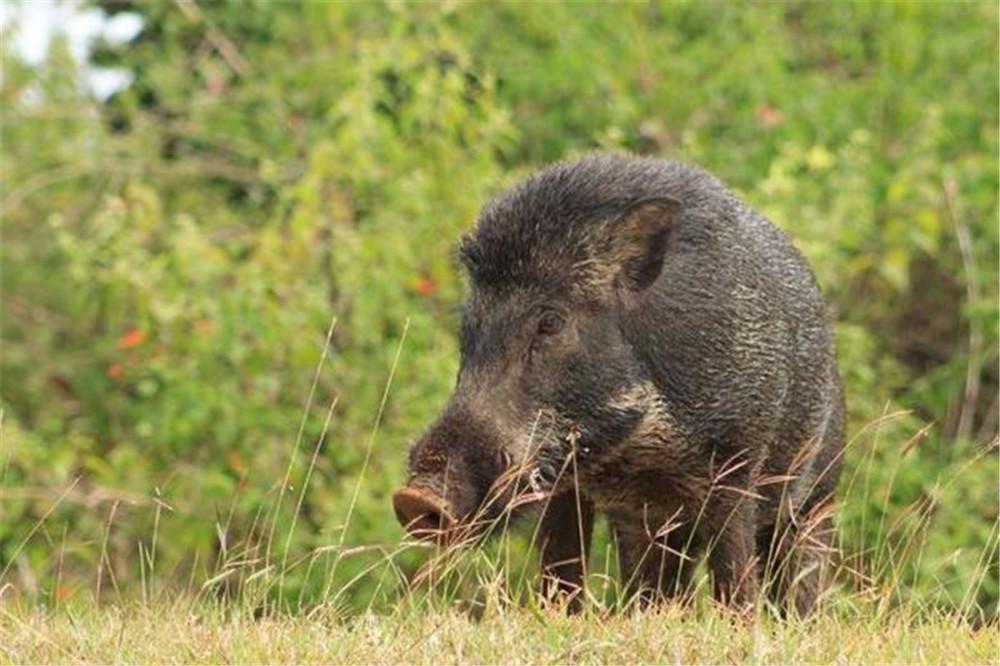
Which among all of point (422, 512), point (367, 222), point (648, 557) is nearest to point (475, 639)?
point (422, 512)

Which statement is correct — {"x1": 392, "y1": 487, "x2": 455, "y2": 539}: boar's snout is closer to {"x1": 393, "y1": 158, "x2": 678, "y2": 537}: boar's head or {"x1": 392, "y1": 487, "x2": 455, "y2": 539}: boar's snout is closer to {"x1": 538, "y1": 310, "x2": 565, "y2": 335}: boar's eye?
{"x1": 393, "y1": 158, "x2": 678, "y2": 537}: boar's head

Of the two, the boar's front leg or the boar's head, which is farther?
the boar's front leg

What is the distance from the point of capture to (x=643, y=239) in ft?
19.4

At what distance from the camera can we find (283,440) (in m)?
9.26

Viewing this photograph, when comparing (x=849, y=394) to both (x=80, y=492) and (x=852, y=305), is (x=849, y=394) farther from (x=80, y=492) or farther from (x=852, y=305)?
(x=80, y=492)

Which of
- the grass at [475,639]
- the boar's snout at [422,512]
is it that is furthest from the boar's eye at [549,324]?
the grass at [475,639]

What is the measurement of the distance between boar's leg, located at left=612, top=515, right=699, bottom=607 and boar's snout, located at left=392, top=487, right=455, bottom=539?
0.88 m

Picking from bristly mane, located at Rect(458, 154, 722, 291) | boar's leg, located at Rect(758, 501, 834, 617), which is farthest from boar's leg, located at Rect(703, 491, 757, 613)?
bristly mane, located at Rect(458, 154, 722, 291)

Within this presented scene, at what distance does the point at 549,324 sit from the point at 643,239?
1.11 feet

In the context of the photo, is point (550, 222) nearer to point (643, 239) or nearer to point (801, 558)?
point (643, 239)

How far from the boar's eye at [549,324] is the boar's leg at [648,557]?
1.87ft

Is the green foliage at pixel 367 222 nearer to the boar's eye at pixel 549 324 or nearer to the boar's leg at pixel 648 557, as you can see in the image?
the boar's leg at pixel 648 557

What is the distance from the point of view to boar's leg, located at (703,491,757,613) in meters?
5.75

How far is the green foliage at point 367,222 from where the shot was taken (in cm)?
916
